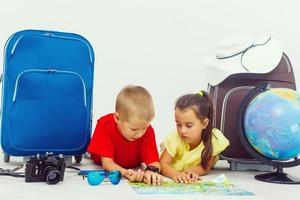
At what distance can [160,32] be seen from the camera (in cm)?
196

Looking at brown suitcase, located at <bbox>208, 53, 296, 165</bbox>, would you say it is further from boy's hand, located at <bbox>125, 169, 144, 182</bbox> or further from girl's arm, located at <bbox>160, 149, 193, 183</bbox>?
boy's hand, located at <bbox>125, 169, 144, 182</bbox>

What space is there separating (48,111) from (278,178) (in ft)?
2.07

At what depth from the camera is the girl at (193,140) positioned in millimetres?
1344

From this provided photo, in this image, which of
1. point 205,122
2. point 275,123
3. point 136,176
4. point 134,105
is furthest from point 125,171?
point 275,123

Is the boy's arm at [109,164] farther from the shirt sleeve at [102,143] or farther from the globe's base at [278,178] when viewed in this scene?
the globe's base at [278,178]

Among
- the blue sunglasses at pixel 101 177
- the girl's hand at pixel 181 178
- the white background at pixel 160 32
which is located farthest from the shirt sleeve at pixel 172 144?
the white background at pixel 160 32

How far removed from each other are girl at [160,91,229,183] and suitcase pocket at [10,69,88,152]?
25 centimetres

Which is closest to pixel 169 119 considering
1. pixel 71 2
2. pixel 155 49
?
pixel 155 49

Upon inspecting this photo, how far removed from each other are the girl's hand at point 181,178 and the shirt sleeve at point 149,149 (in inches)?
4.7

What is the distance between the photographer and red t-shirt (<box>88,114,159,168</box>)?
4.41ft

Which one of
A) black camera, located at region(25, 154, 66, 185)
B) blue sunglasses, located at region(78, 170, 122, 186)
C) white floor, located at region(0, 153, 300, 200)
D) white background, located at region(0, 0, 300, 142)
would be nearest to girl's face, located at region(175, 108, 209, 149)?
white floor, located at region(0, 153, 300, 200)

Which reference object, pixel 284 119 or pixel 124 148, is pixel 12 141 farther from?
pixel 284 119

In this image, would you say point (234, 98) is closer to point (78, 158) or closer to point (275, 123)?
point (275, 123)

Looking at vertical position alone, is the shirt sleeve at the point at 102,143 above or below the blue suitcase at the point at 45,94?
below
